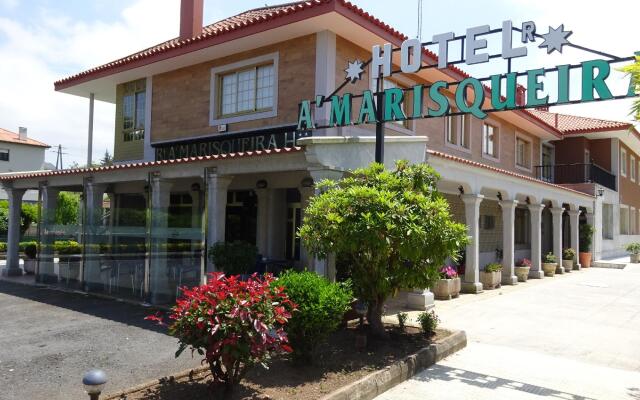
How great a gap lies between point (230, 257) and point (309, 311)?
501cm

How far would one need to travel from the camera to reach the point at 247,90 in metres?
12.9

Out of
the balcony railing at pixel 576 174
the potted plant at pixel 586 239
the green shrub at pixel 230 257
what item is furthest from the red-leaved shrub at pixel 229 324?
the balcony railing at pixel 576 174

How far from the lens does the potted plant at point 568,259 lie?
20.2 m

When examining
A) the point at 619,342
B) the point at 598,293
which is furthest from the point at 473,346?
the point at 598,293

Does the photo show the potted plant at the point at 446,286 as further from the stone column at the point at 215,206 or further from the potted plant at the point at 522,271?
the stone column at the point at 215,206

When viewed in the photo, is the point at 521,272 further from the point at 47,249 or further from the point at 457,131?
the point at 47,249

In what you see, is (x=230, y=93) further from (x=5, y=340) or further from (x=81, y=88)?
(x=5, y=340)

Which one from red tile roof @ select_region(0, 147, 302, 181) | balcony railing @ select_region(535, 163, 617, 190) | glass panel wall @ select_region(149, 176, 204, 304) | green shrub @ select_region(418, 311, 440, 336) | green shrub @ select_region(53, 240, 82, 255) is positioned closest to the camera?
green shrub @ select_region(418, 311, 440, 336)

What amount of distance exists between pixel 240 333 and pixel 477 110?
5.47 m

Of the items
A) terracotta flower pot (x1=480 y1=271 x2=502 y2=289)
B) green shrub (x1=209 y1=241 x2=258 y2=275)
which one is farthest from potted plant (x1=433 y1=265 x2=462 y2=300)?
green shrub (x1=209 y1=241 x2=258 y2=275)

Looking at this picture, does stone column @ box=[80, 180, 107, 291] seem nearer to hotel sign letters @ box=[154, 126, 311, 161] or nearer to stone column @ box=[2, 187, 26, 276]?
hotel sign letters @ box=[154, 126, 311, 161]

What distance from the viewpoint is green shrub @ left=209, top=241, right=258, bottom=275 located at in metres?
10.4

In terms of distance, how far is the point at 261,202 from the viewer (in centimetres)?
1409

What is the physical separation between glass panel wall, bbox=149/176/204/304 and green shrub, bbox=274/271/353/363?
4.89m
